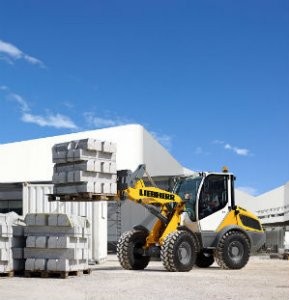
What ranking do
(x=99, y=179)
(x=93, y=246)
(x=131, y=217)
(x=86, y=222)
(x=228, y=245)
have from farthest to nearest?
(x=131, y=217) → (x=93, y=246) → (x=228, y=245) → (x=86, y=222) → (x=99, y=179)

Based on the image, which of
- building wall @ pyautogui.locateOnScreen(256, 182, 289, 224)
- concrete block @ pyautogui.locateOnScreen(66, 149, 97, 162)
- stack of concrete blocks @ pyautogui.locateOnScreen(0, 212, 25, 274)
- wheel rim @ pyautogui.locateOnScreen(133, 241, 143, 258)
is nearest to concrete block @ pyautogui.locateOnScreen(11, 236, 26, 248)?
stack of concrete blocks @ pyautogui.locateOnScreen(0, 212, 25, 274)

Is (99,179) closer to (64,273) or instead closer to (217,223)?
(64,273)

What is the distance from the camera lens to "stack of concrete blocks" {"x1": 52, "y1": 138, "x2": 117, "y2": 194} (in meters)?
15.2

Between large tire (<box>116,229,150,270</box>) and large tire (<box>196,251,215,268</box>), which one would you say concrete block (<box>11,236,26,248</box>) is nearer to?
large tire (<box>116,229,150,270</box>)

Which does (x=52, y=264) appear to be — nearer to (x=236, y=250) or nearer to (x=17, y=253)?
(x=17, y=253)

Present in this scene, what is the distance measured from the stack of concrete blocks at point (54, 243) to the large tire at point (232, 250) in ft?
13.9

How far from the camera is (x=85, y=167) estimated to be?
15.1 m

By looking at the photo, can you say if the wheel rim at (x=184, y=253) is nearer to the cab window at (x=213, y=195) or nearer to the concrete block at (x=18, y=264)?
the cab window at (x=213, y=195)

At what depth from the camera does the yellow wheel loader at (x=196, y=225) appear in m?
17.9

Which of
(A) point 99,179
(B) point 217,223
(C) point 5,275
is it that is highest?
(A) point 99,179

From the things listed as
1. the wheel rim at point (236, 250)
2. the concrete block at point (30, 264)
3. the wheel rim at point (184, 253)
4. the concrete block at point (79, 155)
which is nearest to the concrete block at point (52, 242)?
the concrete block at point (30, 264)

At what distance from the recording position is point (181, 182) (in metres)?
19.2

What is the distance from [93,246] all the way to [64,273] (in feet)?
25.1

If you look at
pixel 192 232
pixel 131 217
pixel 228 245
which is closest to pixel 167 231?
pixel 192 232
